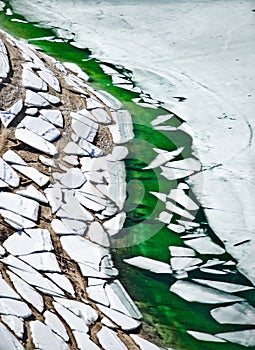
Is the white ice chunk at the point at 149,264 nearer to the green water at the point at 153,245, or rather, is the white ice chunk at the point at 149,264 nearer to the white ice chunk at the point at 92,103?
the green water at the point at 153,245

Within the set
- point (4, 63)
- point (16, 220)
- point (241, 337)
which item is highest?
point (4, 63)

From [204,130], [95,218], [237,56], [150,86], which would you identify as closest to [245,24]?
[237,56]

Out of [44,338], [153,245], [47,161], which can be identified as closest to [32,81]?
[47,161]

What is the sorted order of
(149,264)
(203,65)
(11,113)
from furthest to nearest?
1. (203,65)
2. (11,113)
3. (149,264)

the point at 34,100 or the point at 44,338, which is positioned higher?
the point at 34,100

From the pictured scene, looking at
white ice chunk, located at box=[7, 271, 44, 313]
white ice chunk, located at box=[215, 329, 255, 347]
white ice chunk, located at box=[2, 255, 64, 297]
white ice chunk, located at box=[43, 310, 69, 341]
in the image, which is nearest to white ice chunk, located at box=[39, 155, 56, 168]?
white ice chunk, located at box=[2, 255, 64, 297]

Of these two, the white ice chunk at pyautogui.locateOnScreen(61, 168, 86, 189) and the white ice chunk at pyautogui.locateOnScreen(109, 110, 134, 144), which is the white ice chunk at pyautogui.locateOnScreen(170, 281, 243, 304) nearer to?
the white ice chunk at pyautogui.locateOnScreen(61, 168, 86, 189)

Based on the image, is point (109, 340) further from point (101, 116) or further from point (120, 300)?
point (101, 116)
